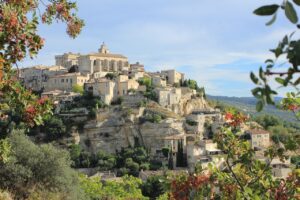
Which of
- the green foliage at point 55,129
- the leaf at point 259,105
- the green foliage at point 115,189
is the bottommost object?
the green foliage at point 115,189

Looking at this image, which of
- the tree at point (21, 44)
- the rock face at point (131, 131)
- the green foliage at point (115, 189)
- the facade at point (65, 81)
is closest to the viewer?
the tree at point (21, 44)

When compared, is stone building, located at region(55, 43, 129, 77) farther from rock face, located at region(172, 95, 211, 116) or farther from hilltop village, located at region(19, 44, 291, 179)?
rock face, located at region(172, 95, 211, 116)

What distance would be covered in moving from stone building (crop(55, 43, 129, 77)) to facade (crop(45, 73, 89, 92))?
3406mm

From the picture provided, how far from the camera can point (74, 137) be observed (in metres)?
61.9

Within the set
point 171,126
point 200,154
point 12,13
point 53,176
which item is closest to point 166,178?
point 12,13

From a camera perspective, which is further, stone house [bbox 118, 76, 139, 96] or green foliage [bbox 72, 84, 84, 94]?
green foliage [bbox 72, 84, 84, 94]

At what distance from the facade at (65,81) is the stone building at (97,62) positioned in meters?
3.41

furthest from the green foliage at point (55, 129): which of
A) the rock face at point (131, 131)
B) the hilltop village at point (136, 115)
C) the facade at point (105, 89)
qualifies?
the facade at point (105, 89)

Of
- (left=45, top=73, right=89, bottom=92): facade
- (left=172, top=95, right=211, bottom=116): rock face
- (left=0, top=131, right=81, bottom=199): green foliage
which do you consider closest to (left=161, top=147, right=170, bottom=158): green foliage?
(left=172, top=95, right=211, bottom=116): rock face

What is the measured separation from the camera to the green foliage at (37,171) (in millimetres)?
17250

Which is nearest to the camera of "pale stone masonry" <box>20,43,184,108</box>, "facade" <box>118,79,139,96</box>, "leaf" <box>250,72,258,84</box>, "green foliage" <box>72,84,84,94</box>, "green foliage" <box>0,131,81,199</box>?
"leaf" <box>250,72,258,84</box>

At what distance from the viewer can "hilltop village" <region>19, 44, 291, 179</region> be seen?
5969 cm

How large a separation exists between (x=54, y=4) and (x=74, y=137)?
57015mm

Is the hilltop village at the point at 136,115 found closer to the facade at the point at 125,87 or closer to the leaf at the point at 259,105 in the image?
the facade at the point at 125,87
